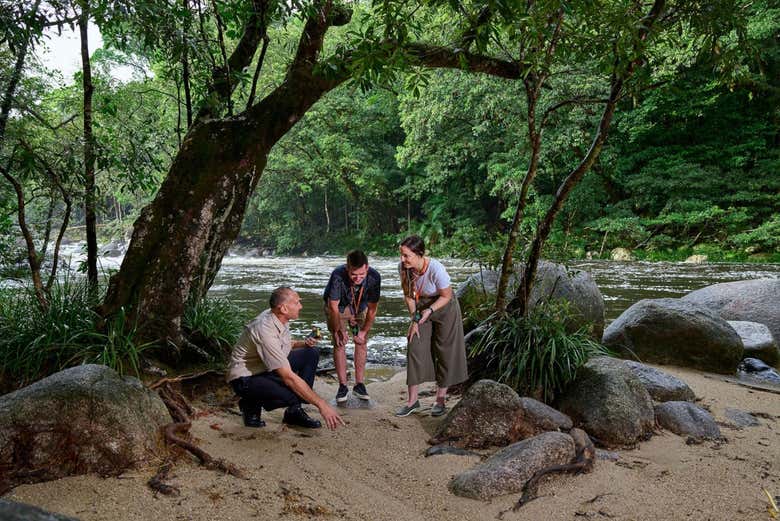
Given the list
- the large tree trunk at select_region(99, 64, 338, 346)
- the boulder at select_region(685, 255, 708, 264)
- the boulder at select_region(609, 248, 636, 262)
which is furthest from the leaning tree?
the boulder at select_region(609, 248, 636, 262)

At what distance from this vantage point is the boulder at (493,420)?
3.95 meters

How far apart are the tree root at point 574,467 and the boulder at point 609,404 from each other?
1.36 feet

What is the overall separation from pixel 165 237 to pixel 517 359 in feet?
10.8

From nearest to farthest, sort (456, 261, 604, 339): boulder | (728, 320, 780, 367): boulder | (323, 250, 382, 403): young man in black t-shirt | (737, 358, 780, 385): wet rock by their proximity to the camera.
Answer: (323, 250, 382, 403): young man in black t-shirt < (737, 358, 780, 385): wet rock < (456, 261, 604, 339): boulder < (728, 320, 780, 367): boulder

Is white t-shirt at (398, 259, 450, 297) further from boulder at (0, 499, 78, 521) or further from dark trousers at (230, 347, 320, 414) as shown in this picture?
boulder at (0, 499, 78, 521)

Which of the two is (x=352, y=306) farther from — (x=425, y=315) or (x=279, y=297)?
(x=279, y=297)

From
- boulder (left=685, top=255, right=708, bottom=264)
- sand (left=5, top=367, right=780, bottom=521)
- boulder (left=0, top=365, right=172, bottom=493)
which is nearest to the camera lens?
sand (left=5, top=367, right=780, bottom=521)

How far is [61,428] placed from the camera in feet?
9.64

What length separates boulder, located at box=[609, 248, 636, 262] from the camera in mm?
19641

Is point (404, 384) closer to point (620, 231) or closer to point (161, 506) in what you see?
point (161, 506)

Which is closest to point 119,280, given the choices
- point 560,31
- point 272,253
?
point 560,31

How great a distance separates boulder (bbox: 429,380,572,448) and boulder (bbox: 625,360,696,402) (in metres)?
1.37

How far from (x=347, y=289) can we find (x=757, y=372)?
526cm

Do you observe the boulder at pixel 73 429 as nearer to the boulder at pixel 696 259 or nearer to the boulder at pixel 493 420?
the boulder at pixel 493 420
